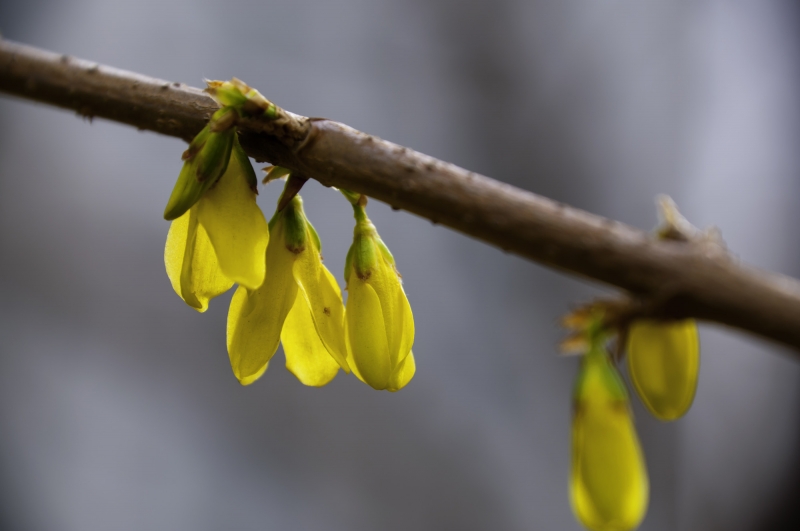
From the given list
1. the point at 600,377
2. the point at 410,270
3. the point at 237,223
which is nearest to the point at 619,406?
the point at 600,377

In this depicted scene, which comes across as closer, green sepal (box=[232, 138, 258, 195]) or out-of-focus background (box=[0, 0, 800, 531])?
green sepal (box=[232, 138, 258, 195])

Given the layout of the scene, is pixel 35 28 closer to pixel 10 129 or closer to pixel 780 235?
pixel 10 129

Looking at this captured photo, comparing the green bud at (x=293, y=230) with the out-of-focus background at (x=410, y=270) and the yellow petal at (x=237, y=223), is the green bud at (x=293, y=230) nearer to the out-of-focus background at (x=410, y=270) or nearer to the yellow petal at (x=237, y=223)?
the yellow petal at (x=237, y=223)

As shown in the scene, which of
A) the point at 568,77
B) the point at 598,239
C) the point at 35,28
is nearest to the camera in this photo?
the point at 598,239

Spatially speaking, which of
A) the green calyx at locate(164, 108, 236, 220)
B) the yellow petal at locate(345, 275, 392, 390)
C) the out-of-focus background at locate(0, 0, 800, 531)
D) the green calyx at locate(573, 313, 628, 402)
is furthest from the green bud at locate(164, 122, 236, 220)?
the out-of-focus background at locate(0, 0, 800, 531)

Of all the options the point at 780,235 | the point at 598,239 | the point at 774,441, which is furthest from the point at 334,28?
the point at 774,441

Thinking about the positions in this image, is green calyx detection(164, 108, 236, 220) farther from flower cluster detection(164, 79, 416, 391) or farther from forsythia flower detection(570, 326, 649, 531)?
forsythia flower detection(570, 326, 649, 531)

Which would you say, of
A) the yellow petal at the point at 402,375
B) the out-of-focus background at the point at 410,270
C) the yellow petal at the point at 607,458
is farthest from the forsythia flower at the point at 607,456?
the out-of-focus background at the point at 410,270
